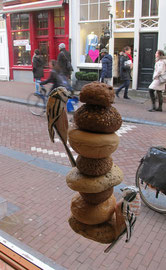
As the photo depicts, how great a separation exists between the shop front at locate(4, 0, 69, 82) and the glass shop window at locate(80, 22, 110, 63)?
2.87 feet

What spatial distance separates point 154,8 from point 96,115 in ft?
37.4

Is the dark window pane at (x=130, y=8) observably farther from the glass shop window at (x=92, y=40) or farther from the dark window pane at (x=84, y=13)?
the dark window pane at (x=84, y=13)

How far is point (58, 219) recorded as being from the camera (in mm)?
3719

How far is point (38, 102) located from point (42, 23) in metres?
7.50

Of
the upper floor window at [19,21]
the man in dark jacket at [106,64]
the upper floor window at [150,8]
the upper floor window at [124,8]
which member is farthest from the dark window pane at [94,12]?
the upper floor window at [19,21]

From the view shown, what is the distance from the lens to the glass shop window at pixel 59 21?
14.2m

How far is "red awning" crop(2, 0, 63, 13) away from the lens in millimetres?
13659

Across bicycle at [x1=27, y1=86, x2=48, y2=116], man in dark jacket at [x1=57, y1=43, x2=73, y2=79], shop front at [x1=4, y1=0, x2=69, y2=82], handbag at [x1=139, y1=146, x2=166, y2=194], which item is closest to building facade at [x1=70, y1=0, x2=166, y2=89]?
shop front at [x1=4, y1=0, x2=69, y2=82]

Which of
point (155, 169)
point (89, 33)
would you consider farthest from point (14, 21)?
point (155, 169)

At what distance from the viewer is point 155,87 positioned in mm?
9633

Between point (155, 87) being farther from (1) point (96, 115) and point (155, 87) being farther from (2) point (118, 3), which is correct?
(1) point (96, 115)

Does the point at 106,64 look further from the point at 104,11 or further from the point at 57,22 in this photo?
the point at 57,22

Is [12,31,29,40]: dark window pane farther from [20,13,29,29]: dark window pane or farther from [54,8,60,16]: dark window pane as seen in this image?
[54,8,60,16]: dark window pane

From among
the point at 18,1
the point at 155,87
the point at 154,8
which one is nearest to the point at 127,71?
the point at 155,87
